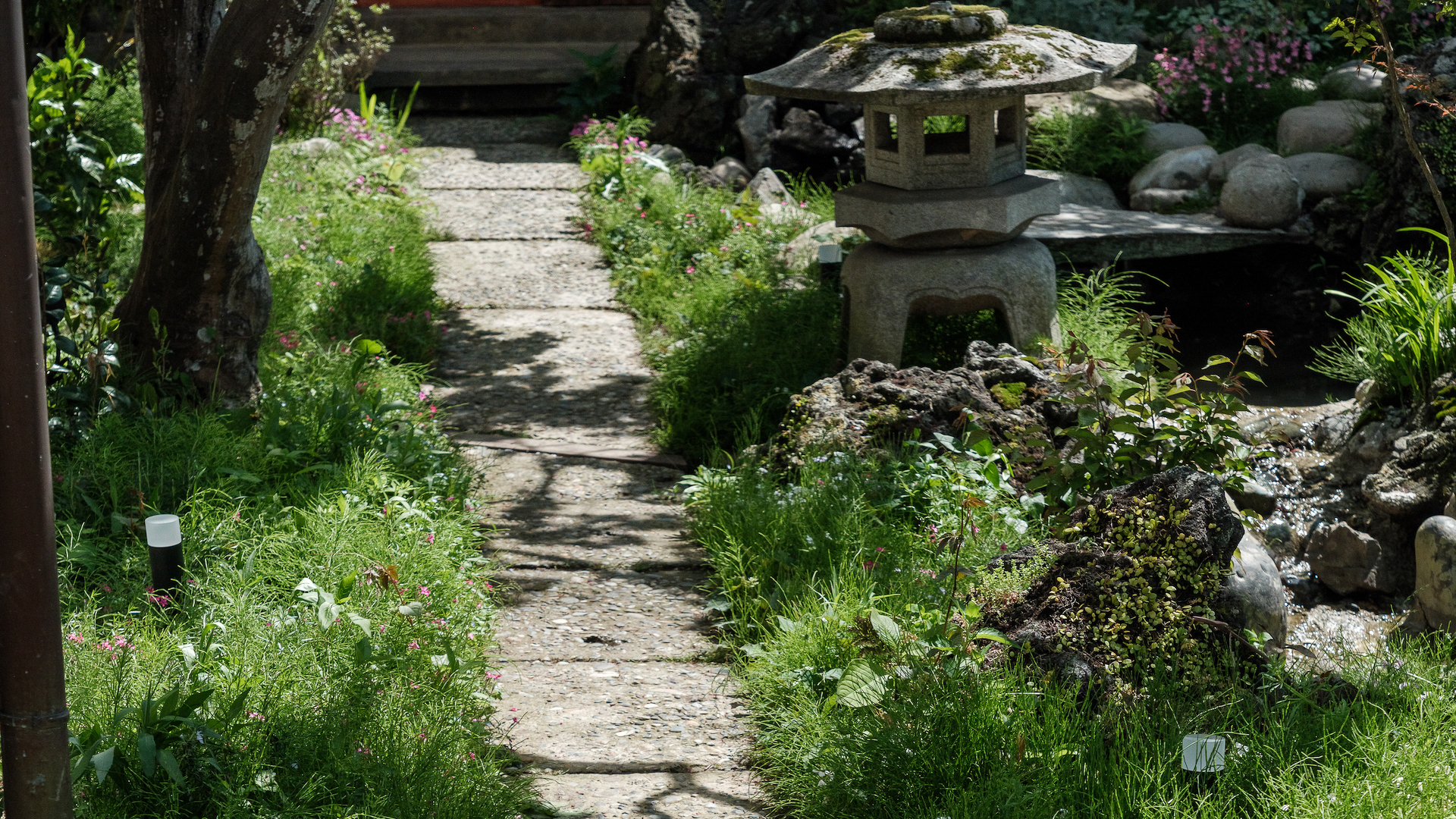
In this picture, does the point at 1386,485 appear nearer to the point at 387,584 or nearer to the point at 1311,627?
the point at 1311,627

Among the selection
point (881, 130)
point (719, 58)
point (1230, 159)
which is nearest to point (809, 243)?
point (881, 130)

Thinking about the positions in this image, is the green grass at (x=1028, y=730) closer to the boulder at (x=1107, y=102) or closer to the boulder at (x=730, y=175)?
the boulder at (x=730, y=175)

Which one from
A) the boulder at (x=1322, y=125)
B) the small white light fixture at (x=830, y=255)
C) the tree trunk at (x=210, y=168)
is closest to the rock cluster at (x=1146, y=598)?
the tree trunk at (x=210, y=168)

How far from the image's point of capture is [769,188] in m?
9.28

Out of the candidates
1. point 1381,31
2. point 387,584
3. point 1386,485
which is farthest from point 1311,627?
point 387,584

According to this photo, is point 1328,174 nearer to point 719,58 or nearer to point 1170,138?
point 1170,138

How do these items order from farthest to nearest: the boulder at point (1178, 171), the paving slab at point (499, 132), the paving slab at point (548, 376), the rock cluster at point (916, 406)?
the paving slab at point (499, 132)
the boulder at point (1178, 171)
the paving slab at point (548, 376)
the rock cluster at point (916, 406)

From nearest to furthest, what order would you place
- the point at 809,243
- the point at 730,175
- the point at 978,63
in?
the point at 978,63 → the point at 809,243 → the point at 730,175

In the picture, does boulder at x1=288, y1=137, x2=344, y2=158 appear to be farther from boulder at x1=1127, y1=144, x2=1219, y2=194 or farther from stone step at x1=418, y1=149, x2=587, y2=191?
boulder at x1=1127, y1=144, x2=1219, y2=194

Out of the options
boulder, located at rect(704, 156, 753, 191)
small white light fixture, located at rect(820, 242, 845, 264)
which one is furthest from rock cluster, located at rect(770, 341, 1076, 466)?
boulder, located at rect(704, 156, 753, 191)

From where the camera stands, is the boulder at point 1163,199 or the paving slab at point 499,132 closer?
the boulder at point 1163,199

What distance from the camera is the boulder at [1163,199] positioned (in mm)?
8742

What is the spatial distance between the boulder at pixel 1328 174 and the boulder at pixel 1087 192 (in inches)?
45.1

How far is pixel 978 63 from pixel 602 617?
2841 millimetres
